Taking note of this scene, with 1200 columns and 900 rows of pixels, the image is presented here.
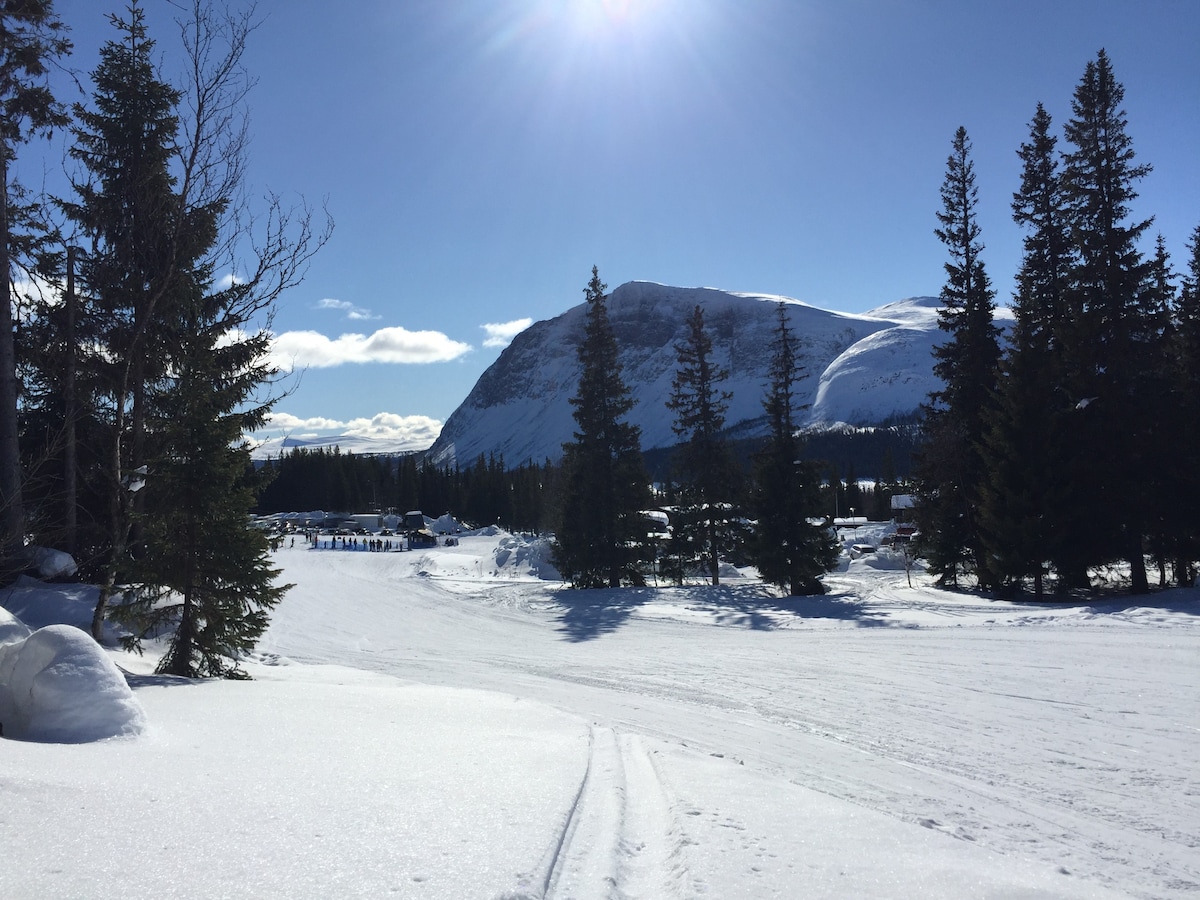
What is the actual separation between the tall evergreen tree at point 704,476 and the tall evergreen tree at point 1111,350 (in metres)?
12.0

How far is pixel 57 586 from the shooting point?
1404cm

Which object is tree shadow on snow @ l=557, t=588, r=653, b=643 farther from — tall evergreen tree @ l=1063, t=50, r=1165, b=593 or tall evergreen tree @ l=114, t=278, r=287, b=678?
tall evergreen tree @ l=1063, t=50, r=1165, b=593

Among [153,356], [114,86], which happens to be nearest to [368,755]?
[153,356]

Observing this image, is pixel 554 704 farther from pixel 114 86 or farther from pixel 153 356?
pixel 114 86

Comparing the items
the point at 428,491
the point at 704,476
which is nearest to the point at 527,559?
the point at 704,476

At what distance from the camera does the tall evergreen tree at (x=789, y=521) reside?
23672 mm

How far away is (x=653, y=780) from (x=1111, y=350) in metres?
20.8

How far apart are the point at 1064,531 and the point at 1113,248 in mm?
7978

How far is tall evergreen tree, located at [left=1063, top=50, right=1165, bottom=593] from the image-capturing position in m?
19.8

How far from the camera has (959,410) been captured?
25359 millimetres

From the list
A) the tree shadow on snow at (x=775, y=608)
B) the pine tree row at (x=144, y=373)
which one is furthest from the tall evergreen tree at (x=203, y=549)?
the tree shadow on snow at (x=775, y=608)

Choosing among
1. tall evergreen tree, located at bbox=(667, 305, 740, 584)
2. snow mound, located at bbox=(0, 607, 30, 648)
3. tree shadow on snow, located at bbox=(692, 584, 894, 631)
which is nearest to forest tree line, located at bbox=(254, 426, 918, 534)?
tall evergreen tree, located at bbox=(667, 305, 740, 584)

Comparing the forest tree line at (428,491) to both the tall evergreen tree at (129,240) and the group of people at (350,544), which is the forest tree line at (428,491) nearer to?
the group of people at (350,544)

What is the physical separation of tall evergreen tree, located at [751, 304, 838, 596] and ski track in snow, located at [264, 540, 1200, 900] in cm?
315
